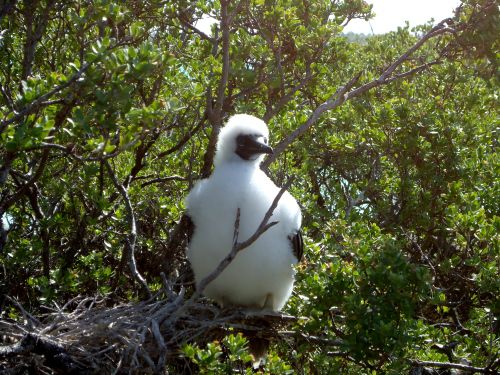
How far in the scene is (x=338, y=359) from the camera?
13.0 feet

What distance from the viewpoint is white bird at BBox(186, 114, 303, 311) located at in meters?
4.10

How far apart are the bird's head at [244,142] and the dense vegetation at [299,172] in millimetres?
123

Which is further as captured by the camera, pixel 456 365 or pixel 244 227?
pixel 244 227

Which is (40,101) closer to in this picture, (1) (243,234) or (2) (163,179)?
(1) (243,234)

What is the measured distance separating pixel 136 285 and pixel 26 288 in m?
0.73

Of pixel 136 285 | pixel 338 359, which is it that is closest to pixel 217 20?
pixel 136 285

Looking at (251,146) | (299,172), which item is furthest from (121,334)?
(299,172)

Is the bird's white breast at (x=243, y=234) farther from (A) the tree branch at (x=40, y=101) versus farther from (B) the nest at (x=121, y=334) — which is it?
(A) the tree branch at (x=40, y=101)

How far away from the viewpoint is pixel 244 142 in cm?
439

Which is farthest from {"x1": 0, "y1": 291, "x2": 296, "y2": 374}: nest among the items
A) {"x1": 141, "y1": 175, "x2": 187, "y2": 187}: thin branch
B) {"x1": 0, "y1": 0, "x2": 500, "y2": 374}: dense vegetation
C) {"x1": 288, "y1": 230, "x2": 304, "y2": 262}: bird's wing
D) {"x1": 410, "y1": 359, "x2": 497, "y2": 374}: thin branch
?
{"x1": 141, "y1": 175, "x2": 187, "y2": 187}: thin branch

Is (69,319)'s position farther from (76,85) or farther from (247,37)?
(247,37)

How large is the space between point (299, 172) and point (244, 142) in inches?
33.8

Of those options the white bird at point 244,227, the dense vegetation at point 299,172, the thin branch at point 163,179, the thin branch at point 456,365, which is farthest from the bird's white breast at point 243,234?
the thin branch at point 456,365

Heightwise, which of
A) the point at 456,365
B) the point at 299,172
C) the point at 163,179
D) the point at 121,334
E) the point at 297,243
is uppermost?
the point at 299,172
